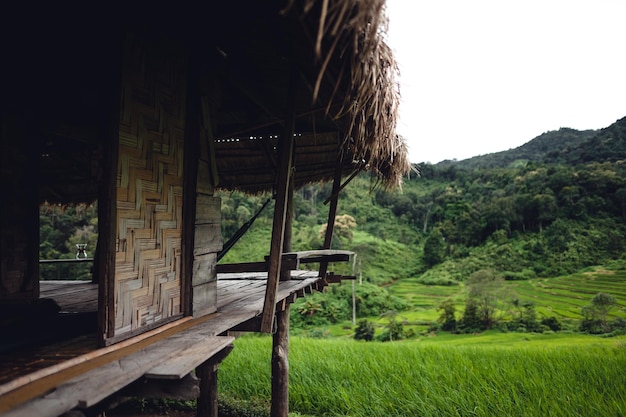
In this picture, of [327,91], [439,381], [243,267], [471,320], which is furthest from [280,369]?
[471,320]

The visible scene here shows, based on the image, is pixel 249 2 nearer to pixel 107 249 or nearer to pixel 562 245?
pixel 107 249

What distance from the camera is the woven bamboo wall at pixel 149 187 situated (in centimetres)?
157

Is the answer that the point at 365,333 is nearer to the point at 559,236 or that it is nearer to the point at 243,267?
the point at 243,267

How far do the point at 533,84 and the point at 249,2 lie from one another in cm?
6705

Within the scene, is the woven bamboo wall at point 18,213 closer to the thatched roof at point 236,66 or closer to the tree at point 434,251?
the thatched roof at point 236,66

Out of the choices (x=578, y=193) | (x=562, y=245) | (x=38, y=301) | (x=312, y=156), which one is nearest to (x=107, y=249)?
(x=38, y=301)

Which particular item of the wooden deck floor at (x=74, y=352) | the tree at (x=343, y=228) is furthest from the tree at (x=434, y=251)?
the wooden deck floor at (x=74, y=352)

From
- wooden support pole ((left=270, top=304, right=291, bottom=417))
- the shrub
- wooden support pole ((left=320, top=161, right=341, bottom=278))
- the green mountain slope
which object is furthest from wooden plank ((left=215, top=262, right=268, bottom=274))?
the green mountain slope

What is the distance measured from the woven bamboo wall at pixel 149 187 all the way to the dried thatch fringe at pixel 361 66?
76 centimetres

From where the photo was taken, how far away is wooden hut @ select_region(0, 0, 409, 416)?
1.29 meters

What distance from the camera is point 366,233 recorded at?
27.9m

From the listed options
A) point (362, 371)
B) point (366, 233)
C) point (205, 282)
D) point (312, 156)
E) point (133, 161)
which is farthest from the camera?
point (366, 233)

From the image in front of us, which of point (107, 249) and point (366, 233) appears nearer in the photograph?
point (107, 249)

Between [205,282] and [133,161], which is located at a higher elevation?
[133,161]
